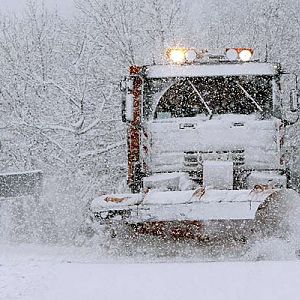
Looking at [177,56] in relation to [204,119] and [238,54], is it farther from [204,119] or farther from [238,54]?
[204,119]

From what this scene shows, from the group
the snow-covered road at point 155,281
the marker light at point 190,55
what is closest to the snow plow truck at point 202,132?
the marker light at point 190,55

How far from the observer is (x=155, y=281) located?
484cm

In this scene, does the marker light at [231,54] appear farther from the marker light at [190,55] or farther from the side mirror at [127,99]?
the side mirror at [127,99]

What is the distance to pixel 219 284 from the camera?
4.70m

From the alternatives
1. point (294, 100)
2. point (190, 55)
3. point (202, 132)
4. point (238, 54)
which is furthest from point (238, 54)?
point (202, 132)

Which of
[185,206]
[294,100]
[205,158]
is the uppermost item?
[294,100]

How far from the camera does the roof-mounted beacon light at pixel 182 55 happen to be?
8.52 m

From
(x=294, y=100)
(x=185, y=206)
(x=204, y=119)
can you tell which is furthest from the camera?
(x=294, y=100)

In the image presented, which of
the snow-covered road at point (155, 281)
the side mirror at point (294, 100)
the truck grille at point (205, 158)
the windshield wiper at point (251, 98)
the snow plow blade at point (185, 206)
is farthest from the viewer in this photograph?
the side mirror at point (294, 100)

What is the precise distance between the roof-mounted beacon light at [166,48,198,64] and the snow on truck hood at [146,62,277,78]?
0.31ft

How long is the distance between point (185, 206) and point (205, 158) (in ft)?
5.11

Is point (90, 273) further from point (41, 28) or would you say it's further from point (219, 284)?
point (41, 28)

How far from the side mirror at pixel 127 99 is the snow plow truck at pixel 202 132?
1 cm

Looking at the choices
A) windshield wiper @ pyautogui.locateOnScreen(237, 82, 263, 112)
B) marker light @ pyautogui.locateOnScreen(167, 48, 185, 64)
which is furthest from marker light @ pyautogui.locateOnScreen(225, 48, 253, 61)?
marker light @ pyautogui.locateOnScreen(167, 48, 185, 64)
